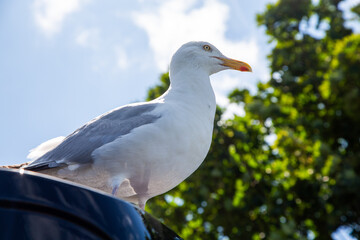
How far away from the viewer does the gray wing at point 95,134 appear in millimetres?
2803

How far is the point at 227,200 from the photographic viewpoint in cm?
943

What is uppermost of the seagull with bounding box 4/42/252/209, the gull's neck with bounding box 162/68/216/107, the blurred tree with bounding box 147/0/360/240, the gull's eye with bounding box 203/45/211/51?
the gull's eye with bounding box 203/45/211/51

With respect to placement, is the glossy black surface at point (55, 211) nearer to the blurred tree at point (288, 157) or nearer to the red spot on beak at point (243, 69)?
the red spot on beak at point (243, 69)

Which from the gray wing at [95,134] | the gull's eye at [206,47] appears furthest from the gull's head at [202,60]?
the gray wing at [95,134]

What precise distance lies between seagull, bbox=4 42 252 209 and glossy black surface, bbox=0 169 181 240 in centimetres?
152

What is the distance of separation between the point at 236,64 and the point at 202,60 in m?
0.30

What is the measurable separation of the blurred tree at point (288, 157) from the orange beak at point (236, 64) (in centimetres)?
553

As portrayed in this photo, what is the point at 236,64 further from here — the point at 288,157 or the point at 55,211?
the point at 288,157

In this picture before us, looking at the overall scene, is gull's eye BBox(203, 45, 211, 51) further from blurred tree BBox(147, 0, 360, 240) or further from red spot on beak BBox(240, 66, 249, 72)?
blurred tree BBox(147, 0, 360, 240)

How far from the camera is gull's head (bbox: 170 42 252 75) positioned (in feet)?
11.5

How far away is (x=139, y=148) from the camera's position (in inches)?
106

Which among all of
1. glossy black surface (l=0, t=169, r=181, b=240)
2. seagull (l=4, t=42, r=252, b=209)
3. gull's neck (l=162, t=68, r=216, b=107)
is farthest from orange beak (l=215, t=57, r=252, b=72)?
glossy black surface (l=0, t=169, r=181, b=240)

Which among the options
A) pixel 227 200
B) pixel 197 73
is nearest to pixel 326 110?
pixel 227 200

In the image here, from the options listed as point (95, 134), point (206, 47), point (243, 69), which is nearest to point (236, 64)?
point (243, 69)
